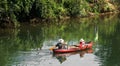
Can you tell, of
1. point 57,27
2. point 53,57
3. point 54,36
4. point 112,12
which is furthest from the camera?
point 112,12

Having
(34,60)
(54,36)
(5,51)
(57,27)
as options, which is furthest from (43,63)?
(57,27)

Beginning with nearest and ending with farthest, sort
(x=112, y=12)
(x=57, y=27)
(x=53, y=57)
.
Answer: (x=53, y=57)
(x=57, y=27)
(x=112, y=12)

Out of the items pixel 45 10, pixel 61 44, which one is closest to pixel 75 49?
pixel 61 44

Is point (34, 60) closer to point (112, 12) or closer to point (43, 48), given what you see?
point (43, 48)

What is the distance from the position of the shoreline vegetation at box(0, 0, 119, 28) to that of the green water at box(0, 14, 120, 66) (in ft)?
5.02

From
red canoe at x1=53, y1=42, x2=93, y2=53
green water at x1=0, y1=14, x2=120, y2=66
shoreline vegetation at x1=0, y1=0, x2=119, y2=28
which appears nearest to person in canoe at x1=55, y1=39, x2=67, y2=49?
red canoe at x1=53, y1=42, x2=93, y2=53

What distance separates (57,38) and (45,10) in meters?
13.8

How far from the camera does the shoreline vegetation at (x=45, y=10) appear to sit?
52.9 meters

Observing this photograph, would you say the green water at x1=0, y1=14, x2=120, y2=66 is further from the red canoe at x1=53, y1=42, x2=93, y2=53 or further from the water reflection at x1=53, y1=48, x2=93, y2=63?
the red canoe at x1=53, y1=42, x2=93, y2=53

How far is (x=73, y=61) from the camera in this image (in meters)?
33.7

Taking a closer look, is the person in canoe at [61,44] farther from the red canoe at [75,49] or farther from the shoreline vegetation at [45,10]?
the shoreline vegetation at [45,10]

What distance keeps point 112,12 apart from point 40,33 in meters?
27.0

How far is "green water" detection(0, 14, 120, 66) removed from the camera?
33594 millimetres

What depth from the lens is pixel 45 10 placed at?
57.4 m
